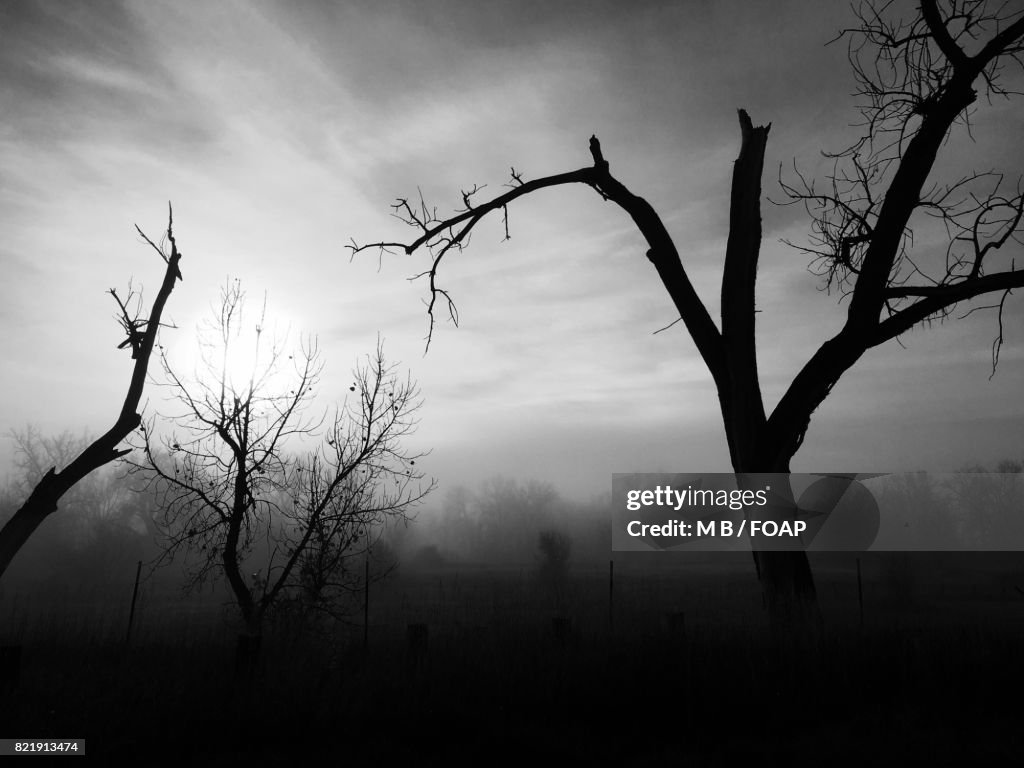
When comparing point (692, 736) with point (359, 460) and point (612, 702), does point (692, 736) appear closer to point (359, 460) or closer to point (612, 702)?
point (612, 702)

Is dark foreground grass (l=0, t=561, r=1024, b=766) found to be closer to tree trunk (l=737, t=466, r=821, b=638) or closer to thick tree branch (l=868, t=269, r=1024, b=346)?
tree trunk (l=737, t=466, r=821, b=638)

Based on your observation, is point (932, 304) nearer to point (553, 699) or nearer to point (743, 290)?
point (743, 290)

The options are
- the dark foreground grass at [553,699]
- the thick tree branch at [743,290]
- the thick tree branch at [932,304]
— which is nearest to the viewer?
the dark foreground grass at [553,699]

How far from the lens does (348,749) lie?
4.39 metres

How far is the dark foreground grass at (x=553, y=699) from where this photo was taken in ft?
14.7

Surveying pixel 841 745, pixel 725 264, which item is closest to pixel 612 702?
pixel 841 745

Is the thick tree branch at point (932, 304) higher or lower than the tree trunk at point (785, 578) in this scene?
higher

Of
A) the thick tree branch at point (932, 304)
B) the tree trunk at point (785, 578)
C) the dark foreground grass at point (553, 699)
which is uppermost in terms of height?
the thick tree branch at point (932, 304)

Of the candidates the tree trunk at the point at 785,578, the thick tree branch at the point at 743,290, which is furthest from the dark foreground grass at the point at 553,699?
the thick tree branch at the point at 743,290

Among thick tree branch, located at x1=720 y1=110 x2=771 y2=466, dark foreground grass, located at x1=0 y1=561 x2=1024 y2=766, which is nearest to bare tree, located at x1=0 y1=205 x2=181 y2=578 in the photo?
dark foreground grass, located at x1=0 y1=561 x2=1024 y2=766

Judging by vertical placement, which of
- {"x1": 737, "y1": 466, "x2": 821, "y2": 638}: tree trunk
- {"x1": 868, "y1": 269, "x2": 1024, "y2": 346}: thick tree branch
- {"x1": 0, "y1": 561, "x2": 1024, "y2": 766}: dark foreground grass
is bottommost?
{"x1": 0, "y1": 561, "x2": 1024, "y2": 766}: dark foreground grass

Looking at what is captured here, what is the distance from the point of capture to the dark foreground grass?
4.49 metres

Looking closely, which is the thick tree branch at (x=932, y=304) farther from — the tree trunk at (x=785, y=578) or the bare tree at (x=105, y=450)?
the bare tree at (x=105, y=450)

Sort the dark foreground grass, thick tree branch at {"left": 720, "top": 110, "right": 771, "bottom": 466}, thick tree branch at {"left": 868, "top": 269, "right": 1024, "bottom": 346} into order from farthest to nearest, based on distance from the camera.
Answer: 1. thick tree branch at {"left": 720, "top": 110, "right": 771, "bottom": 466}
2. thick tree branch at {"left": 868, "top": 269, "right": 1024, "bottom": 346}
3. the dark foreground grass
